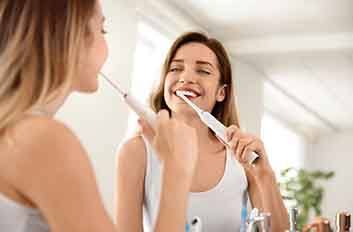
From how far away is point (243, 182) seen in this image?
97 centimetres

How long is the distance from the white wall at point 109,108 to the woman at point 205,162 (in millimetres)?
537

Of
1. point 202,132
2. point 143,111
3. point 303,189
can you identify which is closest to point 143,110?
point 143,111

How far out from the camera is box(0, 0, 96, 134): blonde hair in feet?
1.64

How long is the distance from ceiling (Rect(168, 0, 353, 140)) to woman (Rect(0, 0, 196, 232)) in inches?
37.8

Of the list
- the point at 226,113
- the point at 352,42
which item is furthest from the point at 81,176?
the point at 352,42

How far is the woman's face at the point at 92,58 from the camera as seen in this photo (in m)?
0.56

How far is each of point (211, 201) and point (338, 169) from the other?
1.71ft

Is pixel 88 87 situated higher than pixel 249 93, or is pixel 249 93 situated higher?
pixel 249 93

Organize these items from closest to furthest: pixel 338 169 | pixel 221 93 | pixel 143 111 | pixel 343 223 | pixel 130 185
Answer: pixel 143 111
pixel 130 185
pixel 343 223
pixel 221 93
pixel 338 169

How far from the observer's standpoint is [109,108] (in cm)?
168

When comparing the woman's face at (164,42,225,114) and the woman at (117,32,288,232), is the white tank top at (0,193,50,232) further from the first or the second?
the woman's face at (164,42,225,114)

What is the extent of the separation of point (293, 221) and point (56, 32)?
0.56 meters

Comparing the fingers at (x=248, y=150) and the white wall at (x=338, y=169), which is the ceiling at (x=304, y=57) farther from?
the fingers at (x=248, y=150)

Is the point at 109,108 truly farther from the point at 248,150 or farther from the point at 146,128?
the point at 146,128
